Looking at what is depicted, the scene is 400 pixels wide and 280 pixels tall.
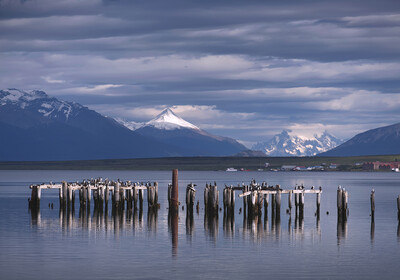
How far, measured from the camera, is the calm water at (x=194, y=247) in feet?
124

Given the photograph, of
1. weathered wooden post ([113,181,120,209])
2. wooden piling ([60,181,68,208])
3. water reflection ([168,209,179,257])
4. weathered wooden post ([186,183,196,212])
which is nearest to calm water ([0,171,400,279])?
water reflection ([168,209,179,257])

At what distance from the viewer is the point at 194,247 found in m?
47.2

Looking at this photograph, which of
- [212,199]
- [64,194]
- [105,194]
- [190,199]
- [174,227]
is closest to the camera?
[174,227]

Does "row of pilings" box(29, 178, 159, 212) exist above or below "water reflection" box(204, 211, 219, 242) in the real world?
above

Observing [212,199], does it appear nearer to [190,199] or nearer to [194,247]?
[190,199]

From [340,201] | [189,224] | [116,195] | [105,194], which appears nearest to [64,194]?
[105,194]

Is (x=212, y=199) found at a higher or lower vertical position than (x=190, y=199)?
higher

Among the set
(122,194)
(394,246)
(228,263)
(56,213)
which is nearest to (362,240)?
(394,246)

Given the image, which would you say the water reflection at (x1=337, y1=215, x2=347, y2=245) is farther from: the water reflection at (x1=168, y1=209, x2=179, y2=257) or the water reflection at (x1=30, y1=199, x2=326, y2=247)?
the water reflection at (x1=168, y1=209, x2=179, y2=257)

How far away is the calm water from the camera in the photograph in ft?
124

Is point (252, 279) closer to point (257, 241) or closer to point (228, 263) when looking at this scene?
point (228, 263)

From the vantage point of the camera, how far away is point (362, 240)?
51688 mm

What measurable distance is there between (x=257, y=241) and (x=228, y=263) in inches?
393

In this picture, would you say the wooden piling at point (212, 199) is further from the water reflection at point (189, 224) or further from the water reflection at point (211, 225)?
the water reflection at point (189, 224)
